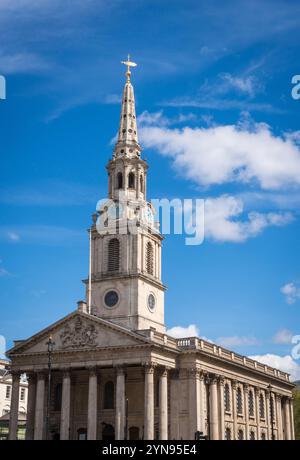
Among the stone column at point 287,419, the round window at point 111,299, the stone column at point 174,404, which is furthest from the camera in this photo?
the stone column at point 287,419

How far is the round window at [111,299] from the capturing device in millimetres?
73062

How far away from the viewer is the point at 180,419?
2613 inches

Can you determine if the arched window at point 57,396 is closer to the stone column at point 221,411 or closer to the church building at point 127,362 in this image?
the church building at point 127,362

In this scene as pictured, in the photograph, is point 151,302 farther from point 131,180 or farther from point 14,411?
point 14,411

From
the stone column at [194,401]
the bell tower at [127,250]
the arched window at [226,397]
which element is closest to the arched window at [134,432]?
the stone column at [194,401]

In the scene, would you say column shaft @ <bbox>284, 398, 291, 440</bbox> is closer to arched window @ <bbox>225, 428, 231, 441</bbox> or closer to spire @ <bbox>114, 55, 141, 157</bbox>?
arched window @ <bbox>225, 428, 231, 441</bbox>

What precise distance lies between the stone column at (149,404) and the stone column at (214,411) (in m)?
8.03

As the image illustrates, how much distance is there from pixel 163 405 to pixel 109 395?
6960mm

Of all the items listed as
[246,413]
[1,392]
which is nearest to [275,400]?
[246,413]

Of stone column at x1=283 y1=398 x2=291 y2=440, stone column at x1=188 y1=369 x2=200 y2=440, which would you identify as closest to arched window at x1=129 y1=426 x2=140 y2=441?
stone column at x1=188 y1=369 x2=200 y2=440

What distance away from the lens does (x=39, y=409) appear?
218 ft
